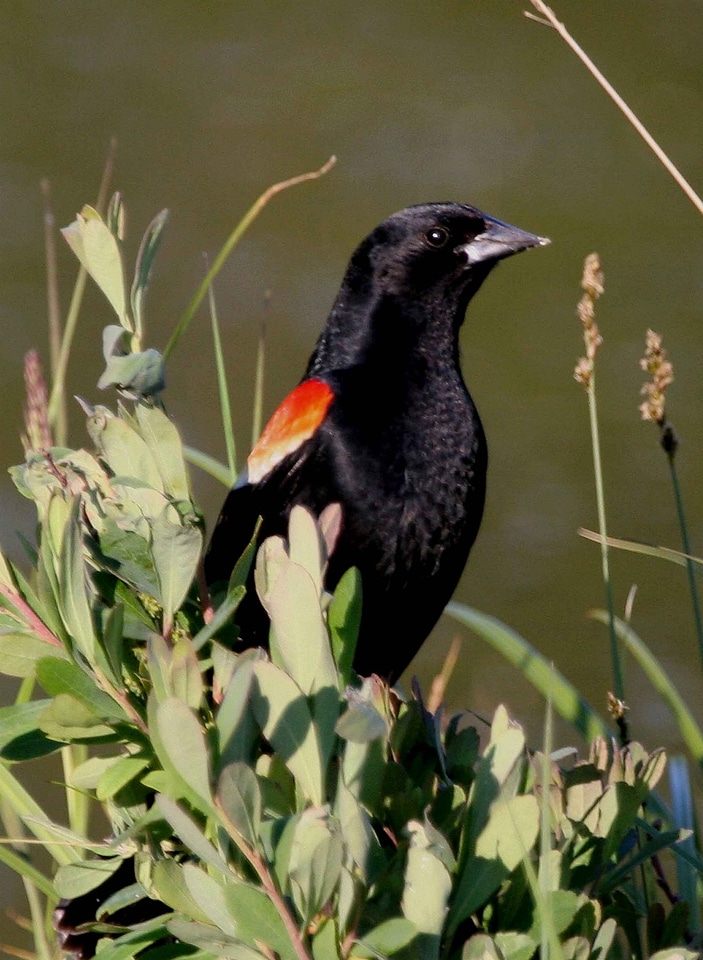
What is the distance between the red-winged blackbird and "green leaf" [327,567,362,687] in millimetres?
705

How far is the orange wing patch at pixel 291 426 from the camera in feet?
6.06

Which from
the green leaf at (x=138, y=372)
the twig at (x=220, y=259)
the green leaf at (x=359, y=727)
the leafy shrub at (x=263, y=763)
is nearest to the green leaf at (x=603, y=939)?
the leafy shrub at (x=263, y=763)

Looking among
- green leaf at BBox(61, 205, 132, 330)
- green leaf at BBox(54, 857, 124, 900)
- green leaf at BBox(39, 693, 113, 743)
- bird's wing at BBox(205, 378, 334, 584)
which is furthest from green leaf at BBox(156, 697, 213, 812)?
bird's wing at BBox(205, 378, 334, 584)

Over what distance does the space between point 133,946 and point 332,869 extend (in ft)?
0.75

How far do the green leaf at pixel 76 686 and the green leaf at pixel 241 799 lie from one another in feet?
0.46

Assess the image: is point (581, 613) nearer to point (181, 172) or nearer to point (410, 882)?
point (181, 172)

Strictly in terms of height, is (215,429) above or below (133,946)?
below

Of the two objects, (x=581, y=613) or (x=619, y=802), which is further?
(x=581, y=613)

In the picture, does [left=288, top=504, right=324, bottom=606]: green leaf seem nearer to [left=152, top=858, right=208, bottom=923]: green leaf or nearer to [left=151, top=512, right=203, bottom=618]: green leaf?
[left=151, top=512, right=203, bottom=618]: green leaf

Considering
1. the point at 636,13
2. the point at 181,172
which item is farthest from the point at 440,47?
the point at 181,172

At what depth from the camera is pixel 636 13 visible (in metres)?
4.89

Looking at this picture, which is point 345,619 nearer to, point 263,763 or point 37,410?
point 263,763

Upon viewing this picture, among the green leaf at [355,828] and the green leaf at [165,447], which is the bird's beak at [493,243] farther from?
the green leaf at [355,828]

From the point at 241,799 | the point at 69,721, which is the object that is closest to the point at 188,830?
the point at 241,799
